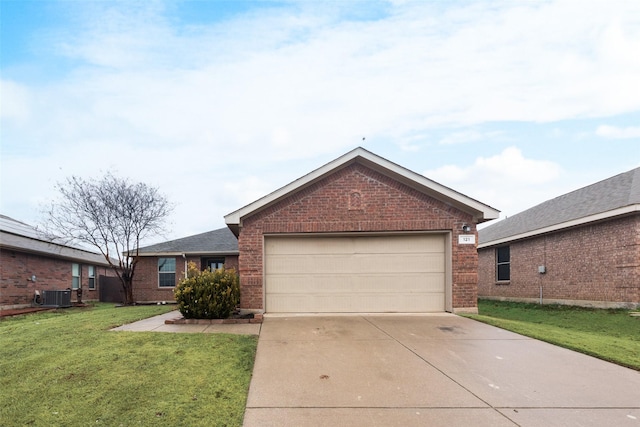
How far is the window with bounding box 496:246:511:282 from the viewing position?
18516mm

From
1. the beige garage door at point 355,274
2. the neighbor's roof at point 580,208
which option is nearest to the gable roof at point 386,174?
the beige garage door at point 355,274

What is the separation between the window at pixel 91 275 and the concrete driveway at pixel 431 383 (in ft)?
63.0

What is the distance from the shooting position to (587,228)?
44.1 feet

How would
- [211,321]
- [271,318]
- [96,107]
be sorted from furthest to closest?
[96,107]
[271,318]
[211,321]

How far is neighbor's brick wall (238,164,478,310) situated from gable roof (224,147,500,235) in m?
0.15

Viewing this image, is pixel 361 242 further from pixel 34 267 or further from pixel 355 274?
pixel 34 267

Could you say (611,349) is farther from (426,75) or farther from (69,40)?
(69,40)

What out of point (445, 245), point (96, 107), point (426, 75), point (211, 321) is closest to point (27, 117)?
point (96, 107)

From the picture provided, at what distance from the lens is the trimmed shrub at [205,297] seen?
8547 millimetres

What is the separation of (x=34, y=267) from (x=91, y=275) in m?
5.59

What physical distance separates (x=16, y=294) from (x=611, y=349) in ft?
65.2

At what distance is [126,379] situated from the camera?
4.37 metres

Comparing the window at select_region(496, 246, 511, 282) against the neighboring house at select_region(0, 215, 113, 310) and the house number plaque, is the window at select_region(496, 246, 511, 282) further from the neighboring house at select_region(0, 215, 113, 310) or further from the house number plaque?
the neighboring house at select_region(0, 215, 113, 310)

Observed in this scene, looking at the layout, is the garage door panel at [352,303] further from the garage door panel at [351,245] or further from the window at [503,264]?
the window at [503,264]
